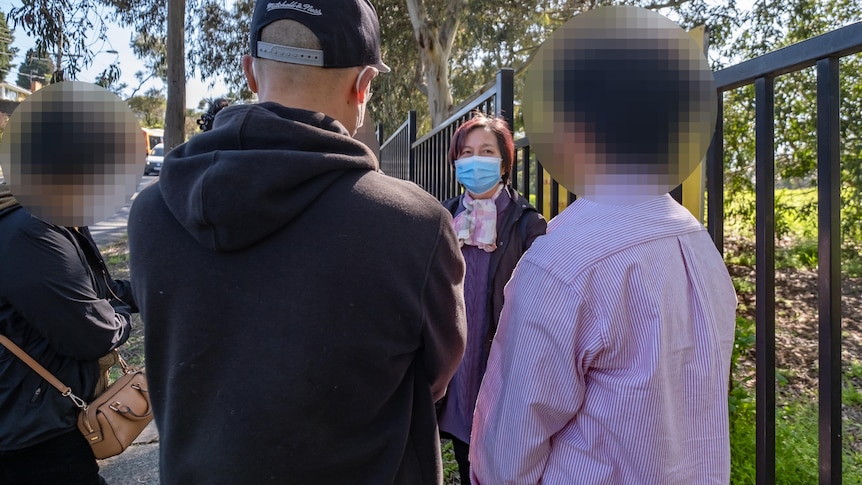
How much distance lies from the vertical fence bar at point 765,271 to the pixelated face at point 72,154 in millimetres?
1896

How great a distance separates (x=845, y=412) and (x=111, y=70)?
11.7 meters

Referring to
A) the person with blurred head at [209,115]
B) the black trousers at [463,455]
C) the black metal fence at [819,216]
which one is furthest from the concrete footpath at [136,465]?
the black metal fence at [819,216]

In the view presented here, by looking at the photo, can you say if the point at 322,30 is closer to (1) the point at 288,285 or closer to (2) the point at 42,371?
(1) the point at 288,285

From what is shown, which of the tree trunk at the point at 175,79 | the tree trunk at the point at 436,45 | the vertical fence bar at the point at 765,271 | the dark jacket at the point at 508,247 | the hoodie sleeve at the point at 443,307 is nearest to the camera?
the hoodie sleeve at the point at 443,307

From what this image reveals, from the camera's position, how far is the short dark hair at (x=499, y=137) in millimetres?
2527

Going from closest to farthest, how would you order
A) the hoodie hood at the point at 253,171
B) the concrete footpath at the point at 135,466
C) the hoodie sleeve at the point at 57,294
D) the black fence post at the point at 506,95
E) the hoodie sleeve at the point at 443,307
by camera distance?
the hoodie hood at the point at 253,171 < the hoodie sleeve at the point at 443,307 < the hoodie sleeve at the point at 57,294 < the black fence post at the point at 506,95 < the concrete footpath at the point at 135,466

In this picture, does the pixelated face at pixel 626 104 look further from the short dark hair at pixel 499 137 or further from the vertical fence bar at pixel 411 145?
the vertical fence bar at pixel 411 145

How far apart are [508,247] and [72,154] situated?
153 cm

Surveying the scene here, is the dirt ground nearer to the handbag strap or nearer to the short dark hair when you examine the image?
the short dark hair

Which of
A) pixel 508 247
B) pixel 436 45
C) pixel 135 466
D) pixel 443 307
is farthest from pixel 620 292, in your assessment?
pixel 436 45

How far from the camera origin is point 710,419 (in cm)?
119

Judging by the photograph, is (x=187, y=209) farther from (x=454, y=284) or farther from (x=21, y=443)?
(x=21, y=443)

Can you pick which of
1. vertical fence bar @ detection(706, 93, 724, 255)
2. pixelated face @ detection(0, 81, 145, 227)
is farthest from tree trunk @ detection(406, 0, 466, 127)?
vertical fence bar @ detection(706, 93, 724, 255)

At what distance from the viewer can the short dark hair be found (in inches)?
99.5
